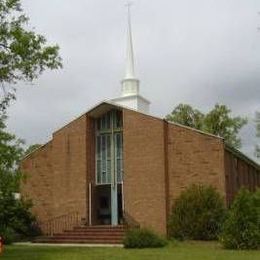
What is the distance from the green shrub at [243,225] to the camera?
25.7m

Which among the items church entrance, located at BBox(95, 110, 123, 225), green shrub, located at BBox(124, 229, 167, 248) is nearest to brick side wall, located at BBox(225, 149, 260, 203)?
church entrance, located at BBox(95, 110, 123, 225)

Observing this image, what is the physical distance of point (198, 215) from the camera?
1273 inches

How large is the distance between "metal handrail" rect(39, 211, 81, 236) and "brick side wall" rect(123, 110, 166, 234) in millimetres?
3570

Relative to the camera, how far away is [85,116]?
38.4 metres

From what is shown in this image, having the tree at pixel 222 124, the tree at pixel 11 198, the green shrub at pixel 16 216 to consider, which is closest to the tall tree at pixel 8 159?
the tree at pixel 11 198

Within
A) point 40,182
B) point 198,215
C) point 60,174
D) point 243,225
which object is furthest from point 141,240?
point 40,182

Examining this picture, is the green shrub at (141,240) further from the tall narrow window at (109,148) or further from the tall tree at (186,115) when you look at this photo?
the tall tree at (186,115)

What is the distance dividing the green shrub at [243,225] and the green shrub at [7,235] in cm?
1191

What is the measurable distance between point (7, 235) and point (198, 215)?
33.1 ft

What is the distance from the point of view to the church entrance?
37.7 metres

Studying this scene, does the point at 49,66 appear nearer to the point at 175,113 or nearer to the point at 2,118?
the point at 2,118

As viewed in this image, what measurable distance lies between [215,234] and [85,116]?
37.7 ft

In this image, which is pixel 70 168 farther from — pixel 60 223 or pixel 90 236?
pixel 90 236

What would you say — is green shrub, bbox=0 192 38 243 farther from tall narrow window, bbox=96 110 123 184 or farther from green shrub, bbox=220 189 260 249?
green shrub, bbox=220 189 260 249
